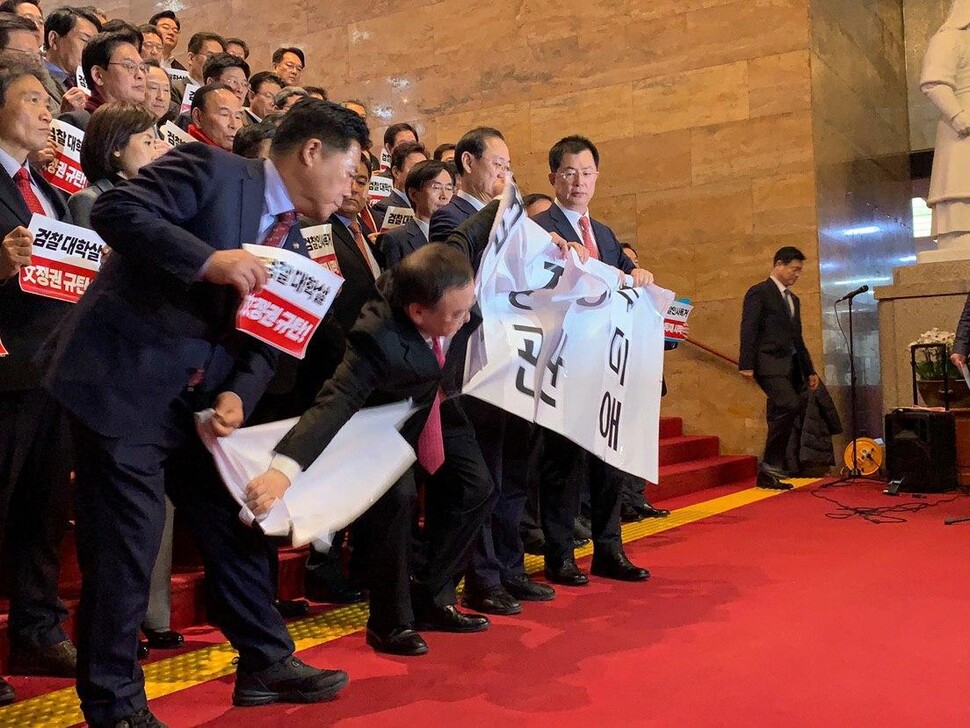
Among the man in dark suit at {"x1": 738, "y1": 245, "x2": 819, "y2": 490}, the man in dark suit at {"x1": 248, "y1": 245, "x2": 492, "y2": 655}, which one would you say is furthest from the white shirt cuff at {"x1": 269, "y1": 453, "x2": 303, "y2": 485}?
the man in dark suit at {"x1": 738, "y1": 245, "x2": 819, "y2": 490}

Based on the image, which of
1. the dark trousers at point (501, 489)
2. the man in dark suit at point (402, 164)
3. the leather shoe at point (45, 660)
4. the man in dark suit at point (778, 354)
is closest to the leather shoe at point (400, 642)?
the dark trousers at point (501, 489)

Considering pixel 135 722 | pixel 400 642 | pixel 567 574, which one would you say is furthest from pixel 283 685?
pixel 567 574

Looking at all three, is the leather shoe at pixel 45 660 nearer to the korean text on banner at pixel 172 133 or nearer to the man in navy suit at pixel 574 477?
the man in navy suit at pixel 574 477

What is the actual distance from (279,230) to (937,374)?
267 inches

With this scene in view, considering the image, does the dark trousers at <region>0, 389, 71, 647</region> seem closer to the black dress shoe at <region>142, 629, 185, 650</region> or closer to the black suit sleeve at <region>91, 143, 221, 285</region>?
the black dress shoe at <region>142, 629, 185, 650</region>

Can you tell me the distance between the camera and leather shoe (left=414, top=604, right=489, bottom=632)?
3.71 metres

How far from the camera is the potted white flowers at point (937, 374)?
26.6ft

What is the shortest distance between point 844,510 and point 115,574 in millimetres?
5423

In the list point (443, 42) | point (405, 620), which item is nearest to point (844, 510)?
point (405, 620)

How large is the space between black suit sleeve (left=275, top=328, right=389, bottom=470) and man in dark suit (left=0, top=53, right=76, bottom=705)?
79cm

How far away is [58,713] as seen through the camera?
286cm

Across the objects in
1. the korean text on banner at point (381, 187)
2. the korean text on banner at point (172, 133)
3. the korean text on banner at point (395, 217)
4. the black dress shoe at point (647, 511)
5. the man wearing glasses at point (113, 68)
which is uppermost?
the man wearing glasses at point (113, 68)

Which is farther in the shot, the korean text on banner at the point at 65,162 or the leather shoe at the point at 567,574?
the leather shoe at the point at 567,574

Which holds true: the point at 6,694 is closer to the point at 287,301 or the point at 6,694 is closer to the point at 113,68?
the point at 287,301
